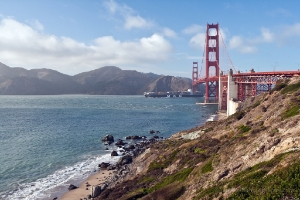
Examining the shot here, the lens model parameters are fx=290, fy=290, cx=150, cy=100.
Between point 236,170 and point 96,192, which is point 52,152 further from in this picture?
point 236,170

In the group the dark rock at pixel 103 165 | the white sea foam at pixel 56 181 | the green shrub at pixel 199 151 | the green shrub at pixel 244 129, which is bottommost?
the white sea foam at pixel 56 181

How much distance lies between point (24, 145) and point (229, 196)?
41140 mm

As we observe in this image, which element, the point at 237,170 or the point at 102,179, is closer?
Result: the point at 237,170

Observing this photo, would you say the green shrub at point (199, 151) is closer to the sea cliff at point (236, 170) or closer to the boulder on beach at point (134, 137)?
the sea cliff at point (236, 170)

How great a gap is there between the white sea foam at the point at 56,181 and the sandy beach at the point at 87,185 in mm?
1032

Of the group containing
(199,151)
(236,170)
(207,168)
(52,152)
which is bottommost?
(52,152)

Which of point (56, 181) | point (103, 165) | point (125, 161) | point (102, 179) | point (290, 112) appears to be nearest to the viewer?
point (290, 112)

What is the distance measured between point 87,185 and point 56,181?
389 centimetres

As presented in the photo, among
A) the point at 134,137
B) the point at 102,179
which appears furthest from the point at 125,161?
the point at 134,137

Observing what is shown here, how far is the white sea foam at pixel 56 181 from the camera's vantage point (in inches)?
999

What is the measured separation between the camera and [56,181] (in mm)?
28797

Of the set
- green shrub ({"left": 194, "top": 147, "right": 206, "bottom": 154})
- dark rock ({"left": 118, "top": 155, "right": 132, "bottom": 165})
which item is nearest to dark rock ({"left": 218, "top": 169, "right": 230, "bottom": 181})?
green shrub ({"left": 194, "top": 147, "right": 206, "bottom": 154})

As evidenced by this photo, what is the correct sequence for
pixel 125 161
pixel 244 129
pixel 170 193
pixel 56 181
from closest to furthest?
1. pixel 170 193
2. pixel 244 129
3. pixel 56 181
4. pixel 125 161

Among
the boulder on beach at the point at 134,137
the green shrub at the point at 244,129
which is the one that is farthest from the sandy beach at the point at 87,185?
the boulder on beach at the point at 134,137
